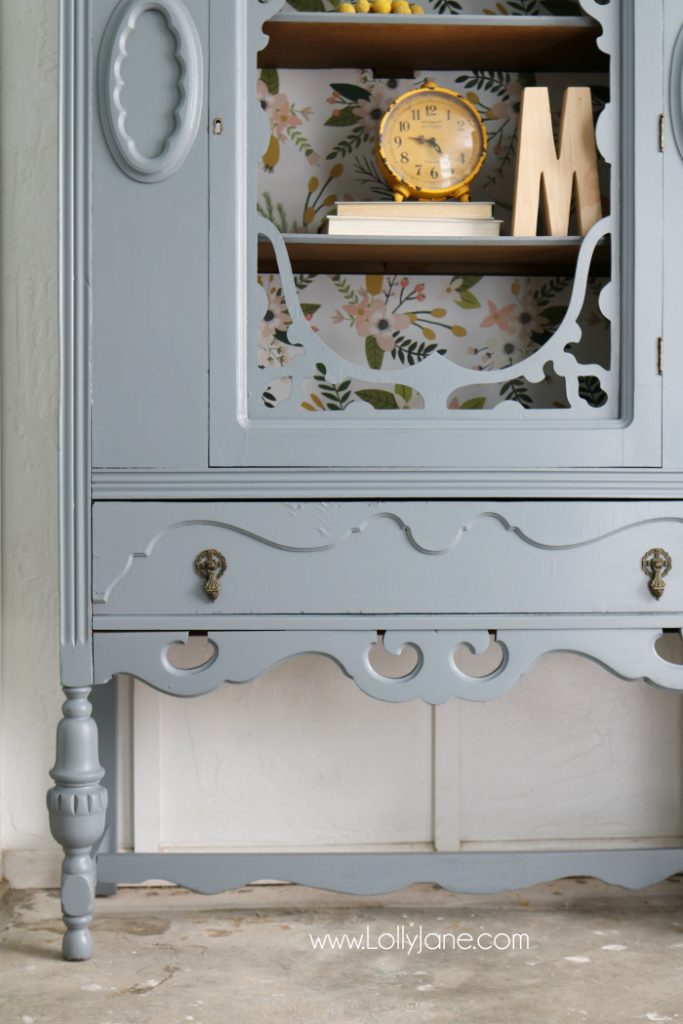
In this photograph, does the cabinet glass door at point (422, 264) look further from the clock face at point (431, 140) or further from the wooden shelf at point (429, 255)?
the clock face at point (431, 140)

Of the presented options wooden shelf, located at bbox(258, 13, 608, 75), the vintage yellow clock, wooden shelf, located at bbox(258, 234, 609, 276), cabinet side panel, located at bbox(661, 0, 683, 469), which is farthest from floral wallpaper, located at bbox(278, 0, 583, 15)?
wooden shelf, located at bbox(258, 234, 609, 276)

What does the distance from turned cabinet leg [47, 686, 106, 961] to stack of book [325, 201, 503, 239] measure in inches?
37.6

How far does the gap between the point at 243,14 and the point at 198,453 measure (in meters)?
0.75

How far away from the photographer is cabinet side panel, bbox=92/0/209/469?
1.75m

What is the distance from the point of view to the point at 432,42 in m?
1.98

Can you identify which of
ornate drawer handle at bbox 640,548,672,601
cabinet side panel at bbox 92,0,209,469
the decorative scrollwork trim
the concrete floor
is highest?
cabinet side panel at bbox 92,0,209,469

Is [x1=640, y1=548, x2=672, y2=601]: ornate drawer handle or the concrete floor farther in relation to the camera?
[x1=640, y1=548, x2=672, y2=601]: ornate drawer handle

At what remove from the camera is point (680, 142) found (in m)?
1.79

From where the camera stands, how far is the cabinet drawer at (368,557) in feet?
5.82

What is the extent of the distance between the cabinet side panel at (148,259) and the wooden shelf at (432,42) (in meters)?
0.25

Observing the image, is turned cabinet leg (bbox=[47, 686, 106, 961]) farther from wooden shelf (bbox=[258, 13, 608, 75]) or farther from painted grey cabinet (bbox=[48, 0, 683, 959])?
wooden shelf (bbox=[258, 13, 608, 75])

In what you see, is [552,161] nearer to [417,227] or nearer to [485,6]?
→ [417,227]

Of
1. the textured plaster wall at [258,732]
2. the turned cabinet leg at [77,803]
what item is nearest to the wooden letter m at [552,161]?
the textured plaster wall at [258,732]

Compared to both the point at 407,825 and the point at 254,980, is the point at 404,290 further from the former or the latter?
the point at 254,980
